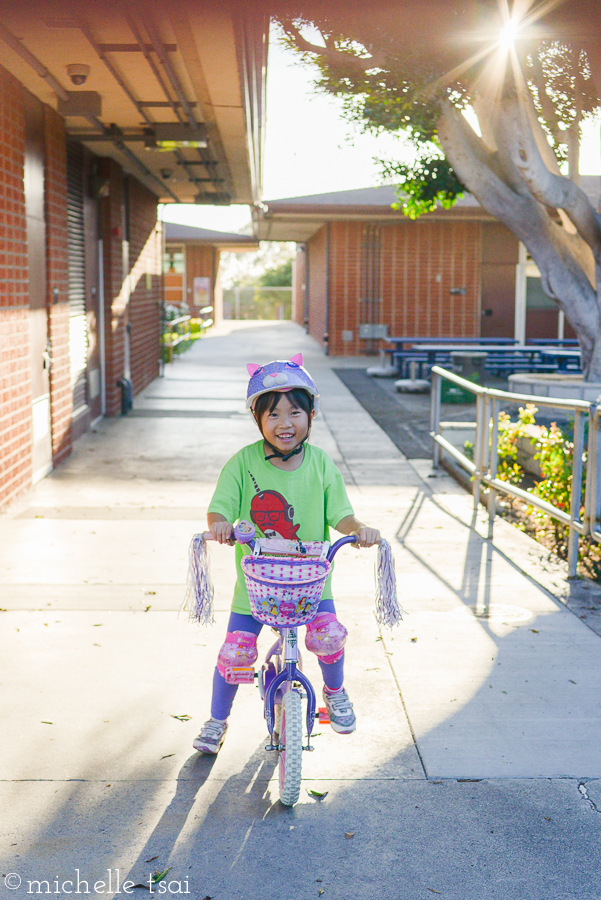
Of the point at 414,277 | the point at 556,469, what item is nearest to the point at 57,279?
the point at 556,469

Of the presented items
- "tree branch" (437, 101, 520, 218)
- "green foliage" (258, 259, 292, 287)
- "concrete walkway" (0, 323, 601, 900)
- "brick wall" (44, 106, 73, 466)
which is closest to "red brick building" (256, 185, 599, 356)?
"tree branch" (437, 101, 520, 218)

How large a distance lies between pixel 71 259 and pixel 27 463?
120 inches

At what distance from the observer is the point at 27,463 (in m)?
7.59

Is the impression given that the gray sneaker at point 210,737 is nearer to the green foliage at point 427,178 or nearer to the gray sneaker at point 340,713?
the gray sneaker at point 340,713

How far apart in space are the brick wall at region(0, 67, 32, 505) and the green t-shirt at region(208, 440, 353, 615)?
4268 mm

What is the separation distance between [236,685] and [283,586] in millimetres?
733

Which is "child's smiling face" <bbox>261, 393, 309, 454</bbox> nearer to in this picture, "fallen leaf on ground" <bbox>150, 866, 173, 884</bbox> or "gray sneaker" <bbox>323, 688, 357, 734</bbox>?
"gray sneaker" <bbox>323, 688, 357, 734</bbox>

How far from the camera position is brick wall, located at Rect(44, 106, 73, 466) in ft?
27.5

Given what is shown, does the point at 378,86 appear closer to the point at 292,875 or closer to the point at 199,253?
the point at 292,875

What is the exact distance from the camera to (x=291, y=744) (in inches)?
109

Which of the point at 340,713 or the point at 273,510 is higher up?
the point at 273,510

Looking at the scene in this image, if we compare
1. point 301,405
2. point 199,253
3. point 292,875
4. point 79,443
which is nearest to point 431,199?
point 79,443

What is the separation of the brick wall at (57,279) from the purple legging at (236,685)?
230 inches

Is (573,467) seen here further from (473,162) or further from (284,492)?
(473,162)
